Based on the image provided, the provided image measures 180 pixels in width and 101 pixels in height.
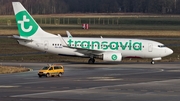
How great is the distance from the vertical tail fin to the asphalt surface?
6.47m

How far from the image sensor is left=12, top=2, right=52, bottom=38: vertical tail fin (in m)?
72.4

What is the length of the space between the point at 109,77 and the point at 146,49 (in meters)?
18.5

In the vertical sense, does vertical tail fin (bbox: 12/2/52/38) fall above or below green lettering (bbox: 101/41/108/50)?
Answer: above

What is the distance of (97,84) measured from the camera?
Result: 4816 centimetres

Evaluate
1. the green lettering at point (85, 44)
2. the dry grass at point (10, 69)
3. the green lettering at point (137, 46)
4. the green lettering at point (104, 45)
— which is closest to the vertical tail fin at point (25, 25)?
the green lettering at point (85, 44)

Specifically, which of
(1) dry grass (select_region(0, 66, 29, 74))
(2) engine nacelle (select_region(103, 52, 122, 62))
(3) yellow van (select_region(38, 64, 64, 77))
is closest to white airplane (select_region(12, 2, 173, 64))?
(2) engine nacelle (select_region(103, 52, 122, 62))

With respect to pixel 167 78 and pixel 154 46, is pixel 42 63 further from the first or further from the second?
pixel 167 78

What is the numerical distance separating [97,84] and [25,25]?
27.0 metres

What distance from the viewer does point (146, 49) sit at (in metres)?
71.9

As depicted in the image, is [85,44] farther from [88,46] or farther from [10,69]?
[10,69]

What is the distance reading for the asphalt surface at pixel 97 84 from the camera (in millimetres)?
39875

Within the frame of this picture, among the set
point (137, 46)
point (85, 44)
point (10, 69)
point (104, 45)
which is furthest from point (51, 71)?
point (137, 46)

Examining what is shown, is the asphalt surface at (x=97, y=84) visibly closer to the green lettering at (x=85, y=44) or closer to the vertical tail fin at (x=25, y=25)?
the green lettering at (x=85, y=44)

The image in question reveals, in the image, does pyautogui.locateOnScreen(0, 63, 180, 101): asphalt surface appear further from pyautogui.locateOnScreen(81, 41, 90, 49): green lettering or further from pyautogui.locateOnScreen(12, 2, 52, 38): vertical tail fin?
pyautogui.locateOnScreen(12, 2, 52, 38): vertical tail fin
